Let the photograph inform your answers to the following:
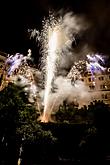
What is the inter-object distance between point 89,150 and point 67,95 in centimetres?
4407

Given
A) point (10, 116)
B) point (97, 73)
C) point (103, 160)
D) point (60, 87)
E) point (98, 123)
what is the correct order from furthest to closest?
point (97, 73)
point (60, 87)
point (98, 123)
point (10, 116)
point (103, 160)

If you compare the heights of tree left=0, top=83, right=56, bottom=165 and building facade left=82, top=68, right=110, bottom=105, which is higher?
building facade left=82, top=68, right=110, bottom=105

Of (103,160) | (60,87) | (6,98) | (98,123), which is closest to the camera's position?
(103,160)

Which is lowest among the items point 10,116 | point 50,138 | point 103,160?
point 103,160

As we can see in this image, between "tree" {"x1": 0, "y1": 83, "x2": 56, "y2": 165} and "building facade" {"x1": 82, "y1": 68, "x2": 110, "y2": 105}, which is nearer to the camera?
"tree" {"x1": 0, "y1": 83, "x2": 56, "y2": 165}

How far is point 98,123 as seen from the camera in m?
36.6

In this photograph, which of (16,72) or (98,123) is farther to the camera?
(16,72)

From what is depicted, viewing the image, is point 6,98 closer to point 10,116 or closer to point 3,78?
point 10,116

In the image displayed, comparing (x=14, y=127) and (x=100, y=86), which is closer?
(x=14, y=127)

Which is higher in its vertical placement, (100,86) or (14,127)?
(100,86)

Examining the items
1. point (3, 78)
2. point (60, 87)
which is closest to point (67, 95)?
point (60, 87)

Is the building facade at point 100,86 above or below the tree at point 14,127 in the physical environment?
above

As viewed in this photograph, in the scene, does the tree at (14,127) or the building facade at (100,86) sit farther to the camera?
the building facade at (100,86)

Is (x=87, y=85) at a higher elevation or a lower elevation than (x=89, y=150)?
higher
